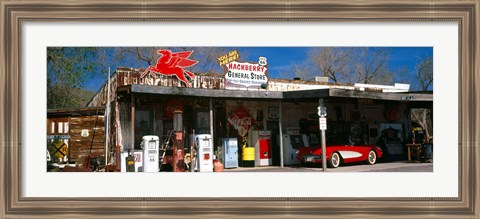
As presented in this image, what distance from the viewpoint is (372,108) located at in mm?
25953

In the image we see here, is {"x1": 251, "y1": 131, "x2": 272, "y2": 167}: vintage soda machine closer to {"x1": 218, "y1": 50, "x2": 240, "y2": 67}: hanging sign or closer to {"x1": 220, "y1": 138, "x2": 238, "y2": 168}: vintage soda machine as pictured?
{"x1": 220, "y1": 138, "x2": 238, "y2": 168}: vintage soda machine

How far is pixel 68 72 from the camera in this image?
1983 centimetres

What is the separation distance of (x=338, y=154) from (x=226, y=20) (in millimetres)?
10463

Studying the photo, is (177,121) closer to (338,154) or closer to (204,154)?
(204,154)

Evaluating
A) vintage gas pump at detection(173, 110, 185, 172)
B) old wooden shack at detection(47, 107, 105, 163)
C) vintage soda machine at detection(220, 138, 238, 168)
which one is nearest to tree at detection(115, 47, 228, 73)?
old wooden shack at detection(47, 107, 105, 163)

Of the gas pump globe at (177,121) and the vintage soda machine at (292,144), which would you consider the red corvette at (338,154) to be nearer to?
the vintage soda machine at (292,144)

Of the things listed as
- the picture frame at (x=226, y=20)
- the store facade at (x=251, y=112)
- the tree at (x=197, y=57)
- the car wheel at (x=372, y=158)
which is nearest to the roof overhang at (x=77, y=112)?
the store facade at (x=251, y=112)

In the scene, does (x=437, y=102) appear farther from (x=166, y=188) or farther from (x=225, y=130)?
(x=225, y=130)

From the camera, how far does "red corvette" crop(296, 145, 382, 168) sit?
20406 millimetres

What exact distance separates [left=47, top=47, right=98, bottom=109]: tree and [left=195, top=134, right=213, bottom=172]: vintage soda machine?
4.65 meters

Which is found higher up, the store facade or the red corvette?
the store facade

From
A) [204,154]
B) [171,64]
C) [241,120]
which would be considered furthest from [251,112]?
[171,64]

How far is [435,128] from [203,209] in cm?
547

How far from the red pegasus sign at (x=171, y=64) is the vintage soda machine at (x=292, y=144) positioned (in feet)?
18.6
